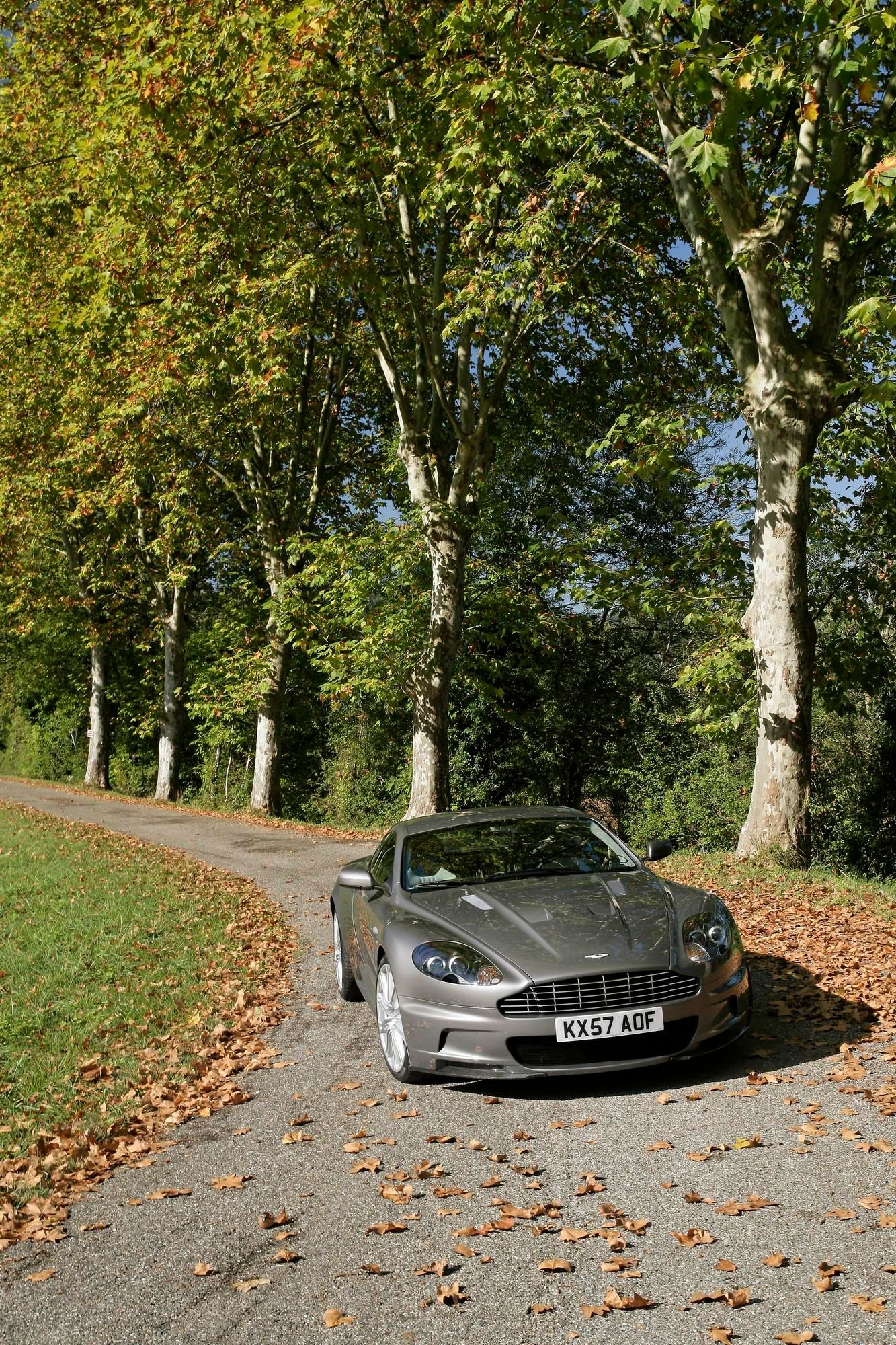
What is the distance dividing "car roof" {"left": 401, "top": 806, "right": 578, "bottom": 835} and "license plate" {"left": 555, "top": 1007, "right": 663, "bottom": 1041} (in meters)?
2.03

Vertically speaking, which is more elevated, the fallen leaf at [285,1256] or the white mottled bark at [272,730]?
the white mottled bark at [272,730]

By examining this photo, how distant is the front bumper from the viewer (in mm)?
5352

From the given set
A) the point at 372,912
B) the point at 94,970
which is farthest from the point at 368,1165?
the point at 94,970

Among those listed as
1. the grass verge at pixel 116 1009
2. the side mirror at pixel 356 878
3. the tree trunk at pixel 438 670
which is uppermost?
the tree trunk at pixel 438 670

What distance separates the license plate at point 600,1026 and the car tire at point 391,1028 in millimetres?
938

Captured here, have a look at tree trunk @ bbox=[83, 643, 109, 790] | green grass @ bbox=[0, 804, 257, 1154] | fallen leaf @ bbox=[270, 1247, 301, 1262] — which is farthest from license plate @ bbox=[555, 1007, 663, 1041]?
tree trunk @ bbox=[83, 643, 109, 790]

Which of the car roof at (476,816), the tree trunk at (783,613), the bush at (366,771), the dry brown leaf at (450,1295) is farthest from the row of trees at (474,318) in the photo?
the dry brown leaf at (450,1295)

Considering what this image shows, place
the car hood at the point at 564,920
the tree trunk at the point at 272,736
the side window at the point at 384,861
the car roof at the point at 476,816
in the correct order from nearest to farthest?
the car hood at the point at 564,920, the side window at the point at 384,861, the car roof at the point at 476,816, the tree trunk at the point at 272,736

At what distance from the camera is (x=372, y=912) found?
22.2ft

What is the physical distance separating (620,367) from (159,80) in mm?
8977

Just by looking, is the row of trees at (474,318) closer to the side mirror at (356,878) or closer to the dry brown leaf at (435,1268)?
the side mirror at (356,878)

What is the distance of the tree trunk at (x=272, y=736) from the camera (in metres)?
24.0

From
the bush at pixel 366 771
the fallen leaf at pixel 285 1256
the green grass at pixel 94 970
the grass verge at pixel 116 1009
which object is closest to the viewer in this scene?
the fallen leaf at pixel 285 1256

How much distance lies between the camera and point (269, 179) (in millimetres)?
15836
